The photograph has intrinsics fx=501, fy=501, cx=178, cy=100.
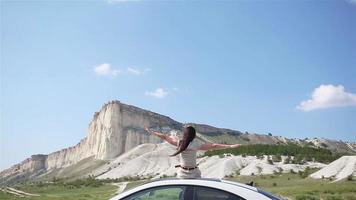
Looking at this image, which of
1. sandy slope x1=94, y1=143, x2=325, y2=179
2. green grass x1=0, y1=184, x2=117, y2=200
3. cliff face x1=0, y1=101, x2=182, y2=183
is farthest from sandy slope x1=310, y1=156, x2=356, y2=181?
cliff face x1=0, y1=101, x2=182, y2=183

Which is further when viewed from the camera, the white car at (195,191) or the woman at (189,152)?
the woman at (189,152)

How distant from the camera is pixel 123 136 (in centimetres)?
12569

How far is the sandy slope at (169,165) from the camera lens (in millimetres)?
63156

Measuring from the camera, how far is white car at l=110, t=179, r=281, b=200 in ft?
20.9

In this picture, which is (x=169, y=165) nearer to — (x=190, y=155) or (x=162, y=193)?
(x=190, y=155)

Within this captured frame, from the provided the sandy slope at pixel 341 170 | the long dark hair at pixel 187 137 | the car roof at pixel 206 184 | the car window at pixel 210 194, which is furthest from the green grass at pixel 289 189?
the sandy slope at pixel 341 170

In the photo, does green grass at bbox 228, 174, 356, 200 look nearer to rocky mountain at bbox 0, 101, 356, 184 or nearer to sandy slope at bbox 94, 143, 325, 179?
sandy slope at bbox 94, 143, 325, 179

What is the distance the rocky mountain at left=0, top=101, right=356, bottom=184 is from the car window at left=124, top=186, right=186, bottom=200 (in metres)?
112

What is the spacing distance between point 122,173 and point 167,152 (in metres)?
12.6

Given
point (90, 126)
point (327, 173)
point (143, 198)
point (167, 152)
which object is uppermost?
point (90, 126)

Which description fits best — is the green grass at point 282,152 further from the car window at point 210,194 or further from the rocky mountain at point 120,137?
the car window at point 210,194

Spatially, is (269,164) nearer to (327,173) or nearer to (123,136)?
(327,173)

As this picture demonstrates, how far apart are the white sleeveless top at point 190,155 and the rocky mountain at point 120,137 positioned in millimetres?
109737

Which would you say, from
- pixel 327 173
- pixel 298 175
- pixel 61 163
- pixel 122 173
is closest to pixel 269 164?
pixel 298 175
